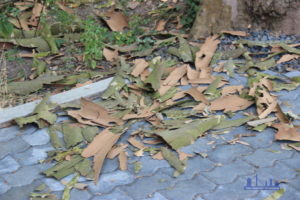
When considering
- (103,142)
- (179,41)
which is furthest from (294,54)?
(103,142)

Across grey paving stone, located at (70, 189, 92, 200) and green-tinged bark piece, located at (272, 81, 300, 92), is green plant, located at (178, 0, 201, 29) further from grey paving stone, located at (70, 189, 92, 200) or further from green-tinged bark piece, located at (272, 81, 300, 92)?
grey paving stone, located at (70, 189, 92, 200)

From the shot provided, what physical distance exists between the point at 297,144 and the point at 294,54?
4.97ft

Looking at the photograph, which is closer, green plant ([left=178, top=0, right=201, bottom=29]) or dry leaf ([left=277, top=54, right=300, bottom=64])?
dry leaf ([left=277, top=54, right=300, bottom=64])

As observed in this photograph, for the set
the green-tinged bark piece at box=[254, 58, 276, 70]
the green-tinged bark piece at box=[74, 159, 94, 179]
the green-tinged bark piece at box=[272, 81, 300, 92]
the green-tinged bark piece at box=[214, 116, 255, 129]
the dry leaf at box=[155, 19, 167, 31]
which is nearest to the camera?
the green-tinged bark piece at box=[74, 159, 94, 179]

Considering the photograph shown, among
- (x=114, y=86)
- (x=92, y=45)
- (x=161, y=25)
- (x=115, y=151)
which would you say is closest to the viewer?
(x=115, y=151)

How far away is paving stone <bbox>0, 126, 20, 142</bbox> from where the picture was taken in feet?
13.3

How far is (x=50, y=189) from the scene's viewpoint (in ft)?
11.2

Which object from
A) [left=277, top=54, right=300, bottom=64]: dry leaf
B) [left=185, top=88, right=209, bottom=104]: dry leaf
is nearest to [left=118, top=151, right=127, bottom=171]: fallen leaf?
[left=185, top=88, right=209, bottom=104]: dry leaf

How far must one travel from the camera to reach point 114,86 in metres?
4.67

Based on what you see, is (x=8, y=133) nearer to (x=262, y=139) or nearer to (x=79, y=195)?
(x=79, y=195)

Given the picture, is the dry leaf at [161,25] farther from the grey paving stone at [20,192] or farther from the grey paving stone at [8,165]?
the grey paving stone at [20,192]

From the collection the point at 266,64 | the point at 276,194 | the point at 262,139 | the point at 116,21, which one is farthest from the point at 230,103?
the point at 116,21

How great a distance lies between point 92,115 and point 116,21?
90.9 inches

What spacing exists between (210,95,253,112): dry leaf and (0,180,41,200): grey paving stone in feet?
5.21
